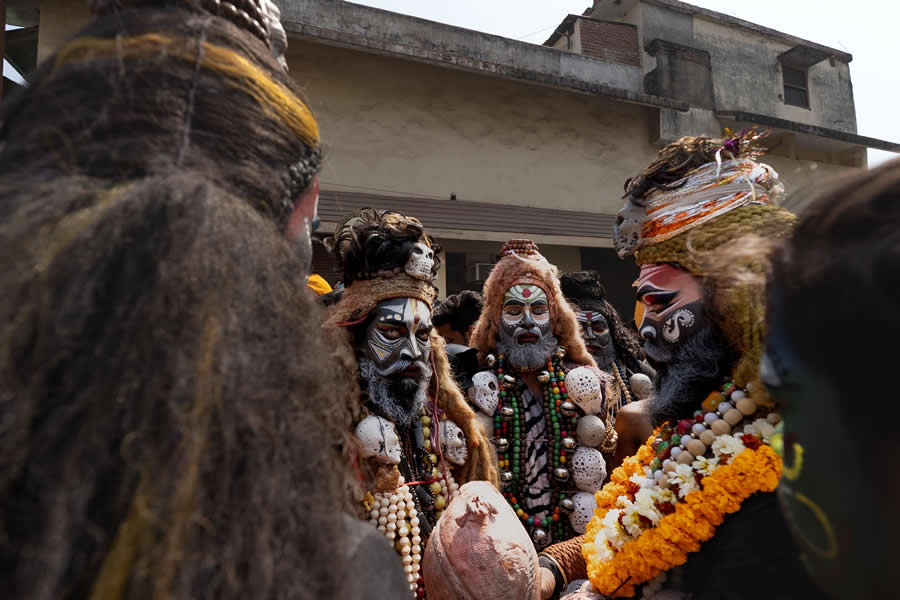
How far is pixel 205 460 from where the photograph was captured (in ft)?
2.64

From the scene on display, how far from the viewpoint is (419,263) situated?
3768 millimetres

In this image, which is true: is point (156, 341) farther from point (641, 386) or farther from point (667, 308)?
point (641, 386)

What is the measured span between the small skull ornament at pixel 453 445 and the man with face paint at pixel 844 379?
2.84m

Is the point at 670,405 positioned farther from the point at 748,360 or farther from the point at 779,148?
the point at 779,148

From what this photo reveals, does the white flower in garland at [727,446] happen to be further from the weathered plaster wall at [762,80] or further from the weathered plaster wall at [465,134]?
the weathered plaster wall at [762,80]

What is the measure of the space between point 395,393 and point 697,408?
1.77 m

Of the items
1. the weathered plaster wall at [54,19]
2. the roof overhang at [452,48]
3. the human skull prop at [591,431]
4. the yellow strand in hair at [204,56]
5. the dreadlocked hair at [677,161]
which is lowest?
the human skull prop at [591,431]

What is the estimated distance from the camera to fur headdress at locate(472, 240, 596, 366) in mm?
4859

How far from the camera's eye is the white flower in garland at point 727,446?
212 cm

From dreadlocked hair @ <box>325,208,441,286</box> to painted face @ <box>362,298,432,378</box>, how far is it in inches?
9.3

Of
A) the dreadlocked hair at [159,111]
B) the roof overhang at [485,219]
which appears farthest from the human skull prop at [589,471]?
the roof overhang at [485,219]

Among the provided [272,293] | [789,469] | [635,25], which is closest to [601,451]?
[789,469]

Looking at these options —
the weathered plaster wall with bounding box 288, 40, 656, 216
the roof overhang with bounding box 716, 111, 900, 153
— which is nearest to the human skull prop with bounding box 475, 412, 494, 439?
the weathered plaster wall with bounding box 288, 40, 656, 216

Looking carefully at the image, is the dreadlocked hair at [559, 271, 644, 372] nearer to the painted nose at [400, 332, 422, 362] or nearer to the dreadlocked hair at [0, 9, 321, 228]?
the painted nose at [400, 332, 422, 362]
